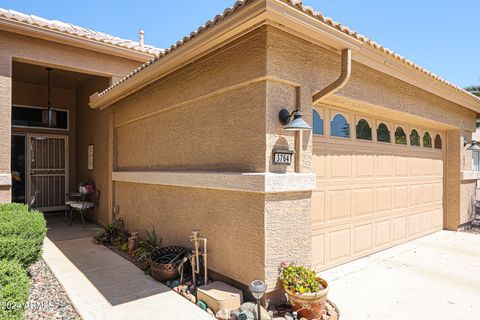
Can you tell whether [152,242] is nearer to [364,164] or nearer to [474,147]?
[364,164]

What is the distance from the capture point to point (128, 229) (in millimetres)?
Result: 7504

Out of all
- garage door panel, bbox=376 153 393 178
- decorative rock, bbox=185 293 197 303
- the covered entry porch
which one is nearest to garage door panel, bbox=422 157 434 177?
garage door panel, bbox=376 153 393 178

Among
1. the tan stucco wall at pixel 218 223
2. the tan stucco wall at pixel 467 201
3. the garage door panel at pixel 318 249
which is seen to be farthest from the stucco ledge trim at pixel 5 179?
the tan stucco wall at pixel 467 201

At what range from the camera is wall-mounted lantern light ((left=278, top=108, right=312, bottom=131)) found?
3.63 m

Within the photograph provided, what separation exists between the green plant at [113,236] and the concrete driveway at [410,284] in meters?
4.81

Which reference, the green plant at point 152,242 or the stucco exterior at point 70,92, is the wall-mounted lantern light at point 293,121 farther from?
the stucco exterior at point 70,92

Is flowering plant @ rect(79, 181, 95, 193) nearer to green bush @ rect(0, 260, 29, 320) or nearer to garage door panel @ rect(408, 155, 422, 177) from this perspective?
green bush @ rect(0, 260, 29, 320)

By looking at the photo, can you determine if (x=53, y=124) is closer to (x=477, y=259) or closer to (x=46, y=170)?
(x=46, y=170)

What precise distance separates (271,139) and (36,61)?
6713 millimetres

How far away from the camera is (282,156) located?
389cm

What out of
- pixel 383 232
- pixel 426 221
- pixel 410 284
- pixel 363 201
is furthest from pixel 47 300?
pixel 426 221

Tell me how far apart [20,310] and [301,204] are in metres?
3.30

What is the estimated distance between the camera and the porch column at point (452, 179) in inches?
338

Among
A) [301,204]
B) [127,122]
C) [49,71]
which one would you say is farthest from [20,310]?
[49,71]
